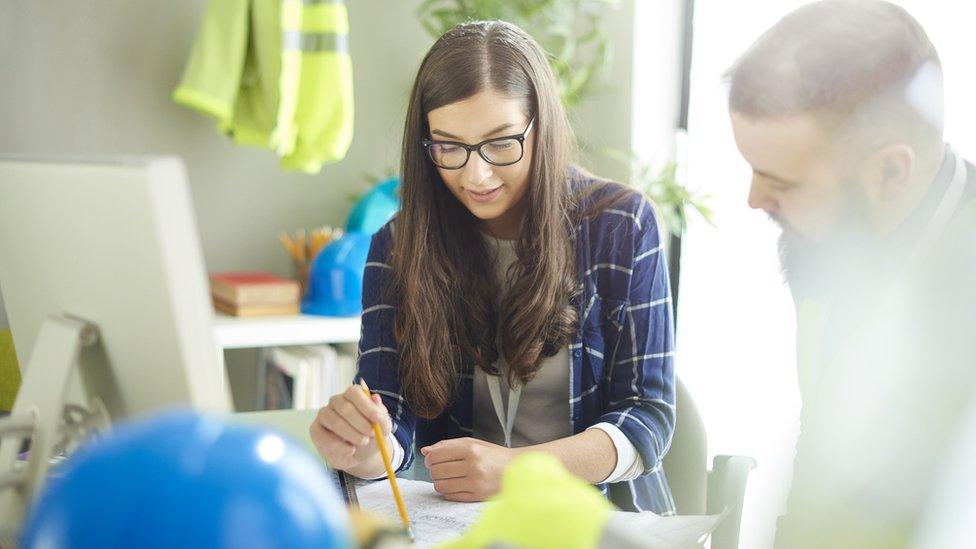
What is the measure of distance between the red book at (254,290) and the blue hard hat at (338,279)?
8cm

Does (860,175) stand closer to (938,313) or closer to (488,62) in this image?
(938,313)

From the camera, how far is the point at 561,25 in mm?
2896

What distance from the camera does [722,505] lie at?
4.09 feet

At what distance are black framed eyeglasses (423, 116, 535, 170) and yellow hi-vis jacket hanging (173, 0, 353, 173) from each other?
1.29 metres

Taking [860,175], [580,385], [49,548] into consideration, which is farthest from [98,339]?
[580,385]

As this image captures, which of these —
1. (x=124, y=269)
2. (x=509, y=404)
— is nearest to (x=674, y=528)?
(x=509, y=404)

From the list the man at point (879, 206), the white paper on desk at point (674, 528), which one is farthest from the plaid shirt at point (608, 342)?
the man at point (879, 206)

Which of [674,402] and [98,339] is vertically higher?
[98,339]

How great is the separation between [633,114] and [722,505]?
188 cm

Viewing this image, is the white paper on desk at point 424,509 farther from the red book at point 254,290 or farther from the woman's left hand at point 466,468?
the red book at point 254,290

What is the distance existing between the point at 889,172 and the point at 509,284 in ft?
2.57

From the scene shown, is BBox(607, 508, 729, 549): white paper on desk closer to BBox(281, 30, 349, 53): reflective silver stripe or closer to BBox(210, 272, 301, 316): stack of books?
Answer: BBox(210, 272, 301, 316): stack of books

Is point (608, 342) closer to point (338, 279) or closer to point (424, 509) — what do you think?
point (424, 509)

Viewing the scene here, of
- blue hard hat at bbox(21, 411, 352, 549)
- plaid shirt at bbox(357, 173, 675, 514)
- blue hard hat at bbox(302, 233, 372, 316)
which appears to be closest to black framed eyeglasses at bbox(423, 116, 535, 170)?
plaid shirt at bbox(357, 173, 675, 514)
